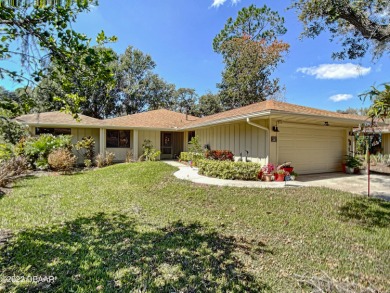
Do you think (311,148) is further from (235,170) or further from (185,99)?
(185,99)

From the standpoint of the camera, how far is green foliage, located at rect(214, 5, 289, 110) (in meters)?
22.6

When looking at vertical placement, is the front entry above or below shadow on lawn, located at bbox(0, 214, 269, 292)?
above

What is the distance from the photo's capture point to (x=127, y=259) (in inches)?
121

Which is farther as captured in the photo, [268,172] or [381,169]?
[381,169]

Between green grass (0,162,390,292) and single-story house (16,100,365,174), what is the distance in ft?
9.20

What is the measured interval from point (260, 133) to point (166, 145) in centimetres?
1008

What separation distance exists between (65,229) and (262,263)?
368 cm

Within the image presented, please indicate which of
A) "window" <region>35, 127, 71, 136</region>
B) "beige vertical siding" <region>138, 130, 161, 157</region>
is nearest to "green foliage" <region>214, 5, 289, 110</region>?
"beige vertical siding" <region>138, 130, 161, 157</region>

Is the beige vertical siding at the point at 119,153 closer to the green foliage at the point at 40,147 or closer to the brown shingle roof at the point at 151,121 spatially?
the brown shingle roof at the point at 151,121

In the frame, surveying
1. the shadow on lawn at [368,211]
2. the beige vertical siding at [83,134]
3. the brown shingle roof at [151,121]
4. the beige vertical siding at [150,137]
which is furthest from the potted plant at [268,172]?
the beige vertical siding at [83,134]

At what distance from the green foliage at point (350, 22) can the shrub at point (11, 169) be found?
1240 cm

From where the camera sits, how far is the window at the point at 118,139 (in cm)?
1551

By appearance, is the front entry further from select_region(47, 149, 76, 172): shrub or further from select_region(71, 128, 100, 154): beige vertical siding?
select_region(47, 149, 76, 172): shrub

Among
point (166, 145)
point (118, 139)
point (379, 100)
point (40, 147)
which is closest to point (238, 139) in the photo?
point (379, 100)
